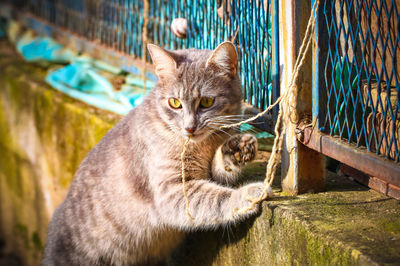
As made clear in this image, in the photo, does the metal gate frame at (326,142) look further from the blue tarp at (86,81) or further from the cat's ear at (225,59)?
the blue tarp at (86,81)

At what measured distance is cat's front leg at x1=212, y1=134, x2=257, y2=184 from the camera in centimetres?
251

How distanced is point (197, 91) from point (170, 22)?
1672 mm

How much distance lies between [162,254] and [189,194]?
840 millimetres

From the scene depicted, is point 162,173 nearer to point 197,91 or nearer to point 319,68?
point 197,91

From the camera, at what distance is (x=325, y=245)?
1.88 meters

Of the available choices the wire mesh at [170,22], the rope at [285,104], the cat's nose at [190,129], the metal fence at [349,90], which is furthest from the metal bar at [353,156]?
the cat's nose at [190,129]

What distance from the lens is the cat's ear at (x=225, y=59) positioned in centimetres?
247

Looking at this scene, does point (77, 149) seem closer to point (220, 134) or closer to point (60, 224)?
point (60, 224)

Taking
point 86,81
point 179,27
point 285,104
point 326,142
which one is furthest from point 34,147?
point 326,142

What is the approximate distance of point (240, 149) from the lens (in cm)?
251

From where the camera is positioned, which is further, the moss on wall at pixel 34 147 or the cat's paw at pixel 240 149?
the moss on wall at pixel 34 147

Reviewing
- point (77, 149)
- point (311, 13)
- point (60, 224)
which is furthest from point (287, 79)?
point (77, 149)

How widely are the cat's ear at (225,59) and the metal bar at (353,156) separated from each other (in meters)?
0.57

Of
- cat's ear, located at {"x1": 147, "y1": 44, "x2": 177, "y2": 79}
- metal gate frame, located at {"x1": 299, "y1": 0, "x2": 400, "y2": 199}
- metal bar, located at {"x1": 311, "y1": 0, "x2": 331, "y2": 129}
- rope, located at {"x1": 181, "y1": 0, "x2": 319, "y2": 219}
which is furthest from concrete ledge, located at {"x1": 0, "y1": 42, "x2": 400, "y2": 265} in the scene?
cat's ear, located at {"x1": 147, "y1": 44, "x2": 177, "y2": 79}
